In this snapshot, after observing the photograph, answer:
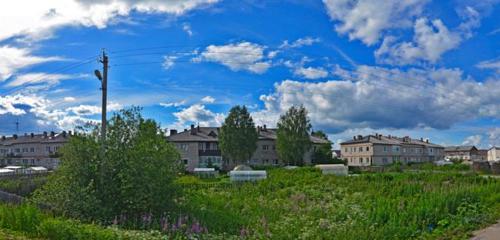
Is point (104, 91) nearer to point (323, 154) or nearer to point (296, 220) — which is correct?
point (296, 220)

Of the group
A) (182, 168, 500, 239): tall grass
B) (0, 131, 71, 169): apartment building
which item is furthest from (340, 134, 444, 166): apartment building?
(182, 168, 500, 239): tall grass

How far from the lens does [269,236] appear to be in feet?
43.1

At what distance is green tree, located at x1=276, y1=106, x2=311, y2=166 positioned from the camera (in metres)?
76.9

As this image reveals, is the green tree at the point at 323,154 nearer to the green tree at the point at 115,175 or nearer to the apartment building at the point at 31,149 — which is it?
the apartment building at the point at 31,149

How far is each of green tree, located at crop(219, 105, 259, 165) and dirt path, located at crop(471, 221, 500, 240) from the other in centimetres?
6298

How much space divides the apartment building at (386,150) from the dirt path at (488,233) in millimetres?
82079

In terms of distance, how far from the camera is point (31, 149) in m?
98.6

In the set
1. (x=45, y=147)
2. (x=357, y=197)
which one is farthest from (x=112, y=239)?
(x=45, y=147)

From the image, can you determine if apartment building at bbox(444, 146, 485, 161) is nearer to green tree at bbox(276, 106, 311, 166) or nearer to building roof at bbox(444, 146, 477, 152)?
building roof at bbox(444, 146, 477, 152)

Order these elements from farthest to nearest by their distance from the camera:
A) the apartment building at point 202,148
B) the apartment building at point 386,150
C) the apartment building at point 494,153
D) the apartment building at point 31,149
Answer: the apartment building at point 494,153 < the apartment building at point 386,150 < the apartment building at point 31,149 < the apartment building at point 202,148

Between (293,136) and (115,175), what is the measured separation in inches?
2417

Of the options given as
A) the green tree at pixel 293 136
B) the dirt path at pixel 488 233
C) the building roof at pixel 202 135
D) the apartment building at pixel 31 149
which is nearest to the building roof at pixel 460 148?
the building roof at pixel 202 135

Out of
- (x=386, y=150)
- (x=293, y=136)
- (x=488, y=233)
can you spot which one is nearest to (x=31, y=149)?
(x=293, y=136)

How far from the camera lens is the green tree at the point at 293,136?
76.9 meters
